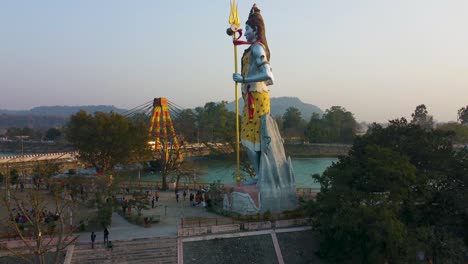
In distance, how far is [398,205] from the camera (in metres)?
16.2

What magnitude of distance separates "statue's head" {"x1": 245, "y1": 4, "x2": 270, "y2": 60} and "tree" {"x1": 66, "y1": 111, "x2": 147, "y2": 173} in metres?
14.0

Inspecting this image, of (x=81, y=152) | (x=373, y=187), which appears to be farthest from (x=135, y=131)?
(x=373, y=187)

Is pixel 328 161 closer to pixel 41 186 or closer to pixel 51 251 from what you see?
pixel 41 186

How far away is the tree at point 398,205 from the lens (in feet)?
51.1

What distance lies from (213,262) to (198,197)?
823cm

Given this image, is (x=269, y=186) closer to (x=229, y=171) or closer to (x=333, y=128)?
(x=229, y=171)

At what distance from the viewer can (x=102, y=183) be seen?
20.9 metres

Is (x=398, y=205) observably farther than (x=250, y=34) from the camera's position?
No

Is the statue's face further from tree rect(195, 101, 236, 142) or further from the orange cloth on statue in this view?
tree rect(195, 101, 236, 142)

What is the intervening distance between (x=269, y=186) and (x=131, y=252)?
6996 millimetres

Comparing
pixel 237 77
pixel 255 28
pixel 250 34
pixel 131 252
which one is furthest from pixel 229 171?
pixel 131 252

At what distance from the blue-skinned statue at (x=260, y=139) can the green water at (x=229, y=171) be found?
15965mm

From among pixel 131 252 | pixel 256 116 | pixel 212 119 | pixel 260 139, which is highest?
pixel 212 119

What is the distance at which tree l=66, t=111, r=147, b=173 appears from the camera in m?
30.9
